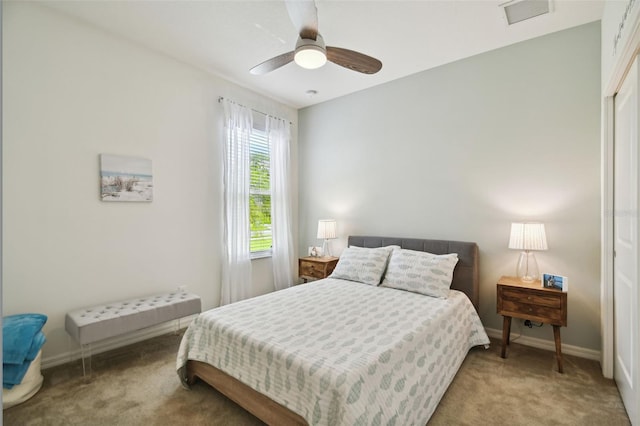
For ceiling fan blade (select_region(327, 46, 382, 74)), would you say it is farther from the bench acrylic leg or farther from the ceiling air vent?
the bench acrylic leg

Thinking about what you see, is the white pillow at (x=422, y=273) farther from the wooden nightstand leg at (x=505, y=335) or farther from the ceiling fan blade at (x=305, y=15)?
the ceiling fan blade at (x=305, y=15)

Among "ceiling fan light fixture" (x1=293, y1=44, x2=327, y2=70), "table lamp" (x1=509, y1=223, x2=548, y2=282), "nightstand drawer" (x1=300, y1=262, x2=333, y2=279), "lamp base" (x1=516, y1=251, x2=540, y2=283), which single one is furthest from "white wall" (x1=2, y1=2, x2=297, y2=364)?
"lamp base" (x1=516, y1=251, x2=540, y2=283)

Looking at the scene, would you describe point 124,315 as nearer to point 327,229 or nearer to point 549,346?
point 327,229

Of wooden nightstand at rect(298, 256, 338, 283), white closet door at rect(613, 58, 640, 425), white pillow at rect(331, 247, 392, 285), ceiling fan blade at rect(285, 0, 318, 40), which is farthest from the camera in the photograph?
wooden nightstand at rect(298, 256, 338, 283)

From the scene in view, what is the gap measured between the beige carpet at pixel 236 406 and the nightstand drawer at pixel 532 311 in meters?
0.41

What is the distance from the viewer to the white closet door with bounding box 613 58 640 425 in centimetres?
208

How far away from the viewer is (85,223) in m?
3.03

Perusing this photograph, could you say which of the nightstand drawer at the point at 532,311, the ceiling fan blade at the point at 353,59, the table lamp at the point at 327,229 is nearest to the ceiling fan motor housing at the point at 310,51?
the ceiling fan blade at the point at 353,59

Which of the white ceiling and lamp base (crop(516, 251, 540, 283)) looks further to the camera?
lamp base (crop(516, 251, 540, 283))

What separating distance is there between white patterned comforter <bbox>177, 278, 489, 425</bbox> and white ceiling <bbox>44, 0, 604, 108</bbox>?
2.35m

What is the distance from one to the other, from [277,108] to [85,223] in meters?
2.74

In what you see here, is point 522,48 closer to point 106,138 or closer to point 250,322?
point 250,322

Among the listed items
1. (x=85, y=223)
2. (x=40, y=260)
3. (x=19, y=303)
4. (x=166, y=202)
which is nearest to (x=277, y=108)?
(x=166, y=202)

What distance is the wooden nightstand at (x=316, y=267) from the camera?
4.25 m
